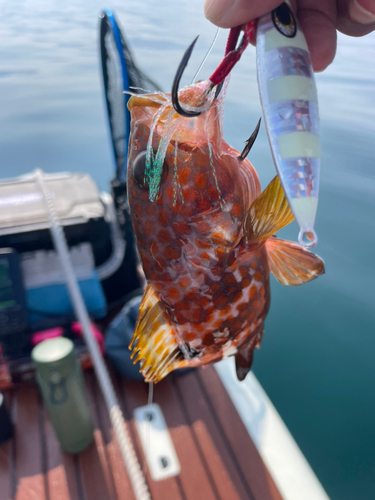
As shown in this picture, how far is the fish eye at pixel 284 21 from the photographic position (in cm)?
61

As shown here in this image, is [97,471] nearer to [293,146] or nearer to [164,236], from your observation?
[164,236]

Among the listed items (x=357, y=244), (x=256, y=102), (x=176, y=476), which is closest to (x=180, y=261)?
(x=176, y=476)

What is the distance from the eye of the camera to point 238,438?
261 cm

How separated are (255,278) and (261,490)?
77.8 inches

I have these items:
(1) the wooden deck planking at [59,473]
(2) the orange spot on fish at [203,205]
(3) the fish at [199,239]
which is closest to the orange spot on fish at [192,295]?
(3) the fish at [199,239]

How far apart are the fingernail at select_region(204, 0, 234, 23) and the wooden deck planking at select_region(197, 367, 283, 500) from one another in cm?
253

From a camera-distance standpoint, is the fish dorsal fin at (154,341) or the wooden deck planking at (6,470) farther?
the wooden deck planking at (6,470)

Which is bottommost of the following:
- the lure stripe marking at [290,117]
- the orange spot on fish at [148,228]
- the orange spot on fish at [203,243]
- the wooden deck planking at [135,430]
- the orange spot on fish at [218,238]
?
the wooden deck planking at [135,430]

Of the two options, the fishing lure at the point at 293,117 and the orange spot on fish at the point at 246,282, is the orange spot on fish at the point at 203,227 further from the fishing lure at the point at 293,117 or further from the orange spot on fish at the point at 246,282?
the fishing lure at the point at 293,117

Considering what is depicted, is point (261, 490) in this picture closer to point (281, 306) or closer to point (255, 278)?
point (281, 306)

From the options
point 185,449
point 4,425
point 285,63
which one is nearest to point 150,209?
point 285,63

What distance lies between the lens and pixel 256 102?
16.7 feet

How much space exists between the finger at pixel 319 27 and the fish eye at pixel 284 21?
39 cm

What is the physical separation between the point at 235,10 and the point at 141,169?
0.36 meters
